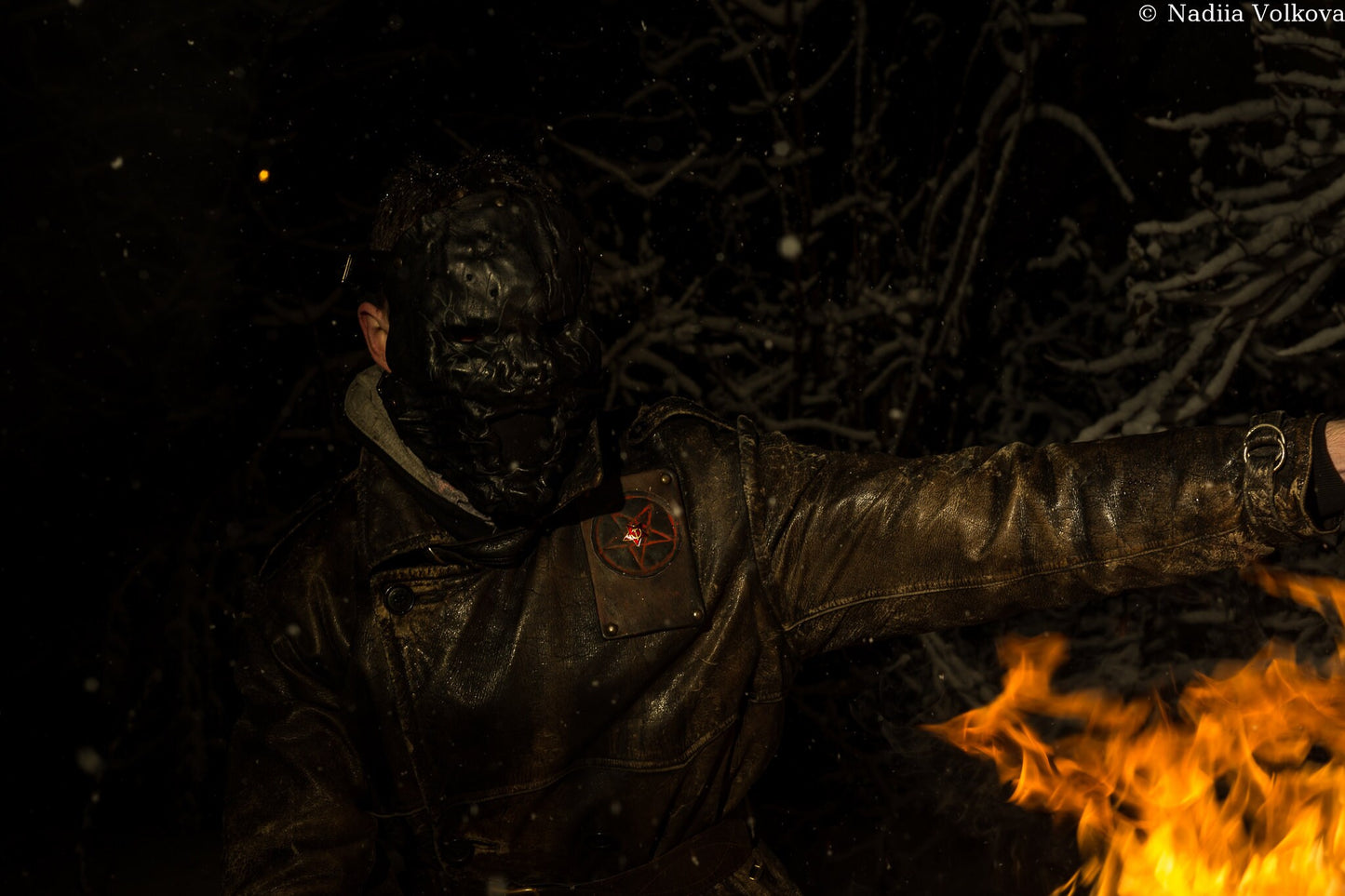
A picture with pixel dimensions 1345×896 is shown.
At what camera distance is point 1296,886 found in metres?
2.57

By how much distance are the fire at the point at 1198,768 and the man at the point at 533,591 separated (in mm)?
1285

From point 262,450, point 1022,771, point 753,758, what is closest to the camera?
point 753,758

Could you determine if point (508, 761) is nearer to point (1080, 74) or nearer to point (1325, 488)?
point (1325, 488)

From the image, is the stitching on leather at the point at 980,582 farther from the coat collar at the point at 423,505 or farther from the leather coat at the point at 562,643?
the coat collar at the point at 423,505

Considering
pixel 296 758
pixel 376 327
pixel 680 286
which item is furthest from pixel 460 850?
pixel 680 286

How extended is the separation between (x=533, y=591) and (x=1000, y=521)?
3.25 feet

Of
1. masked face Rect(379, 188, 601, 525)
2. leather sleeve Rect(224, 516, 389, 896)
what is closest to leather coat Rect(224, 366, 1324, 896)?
leather sleeve Rect(224, 516, 389, 896)

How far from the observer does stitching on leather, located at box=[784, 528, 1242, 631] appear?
6.22 ft

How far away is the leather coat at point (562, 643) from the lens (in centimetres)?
219

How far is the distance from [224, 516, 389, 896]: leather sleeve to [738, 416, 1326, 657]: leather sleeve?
100 cm

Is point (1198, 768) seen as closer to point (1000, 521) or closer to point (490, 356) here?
point (1000, 521)

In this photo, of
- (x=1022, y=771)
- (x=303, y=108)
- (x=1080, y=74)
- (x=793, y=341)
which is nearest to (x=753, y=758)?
(x=1022, y=771)

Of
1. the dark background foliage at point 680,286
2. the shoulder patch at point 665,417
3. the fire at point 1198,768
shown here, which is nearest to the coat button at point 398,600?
the shoulder patch at point 665,417

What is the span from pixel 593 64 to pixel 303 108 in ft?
4.77
